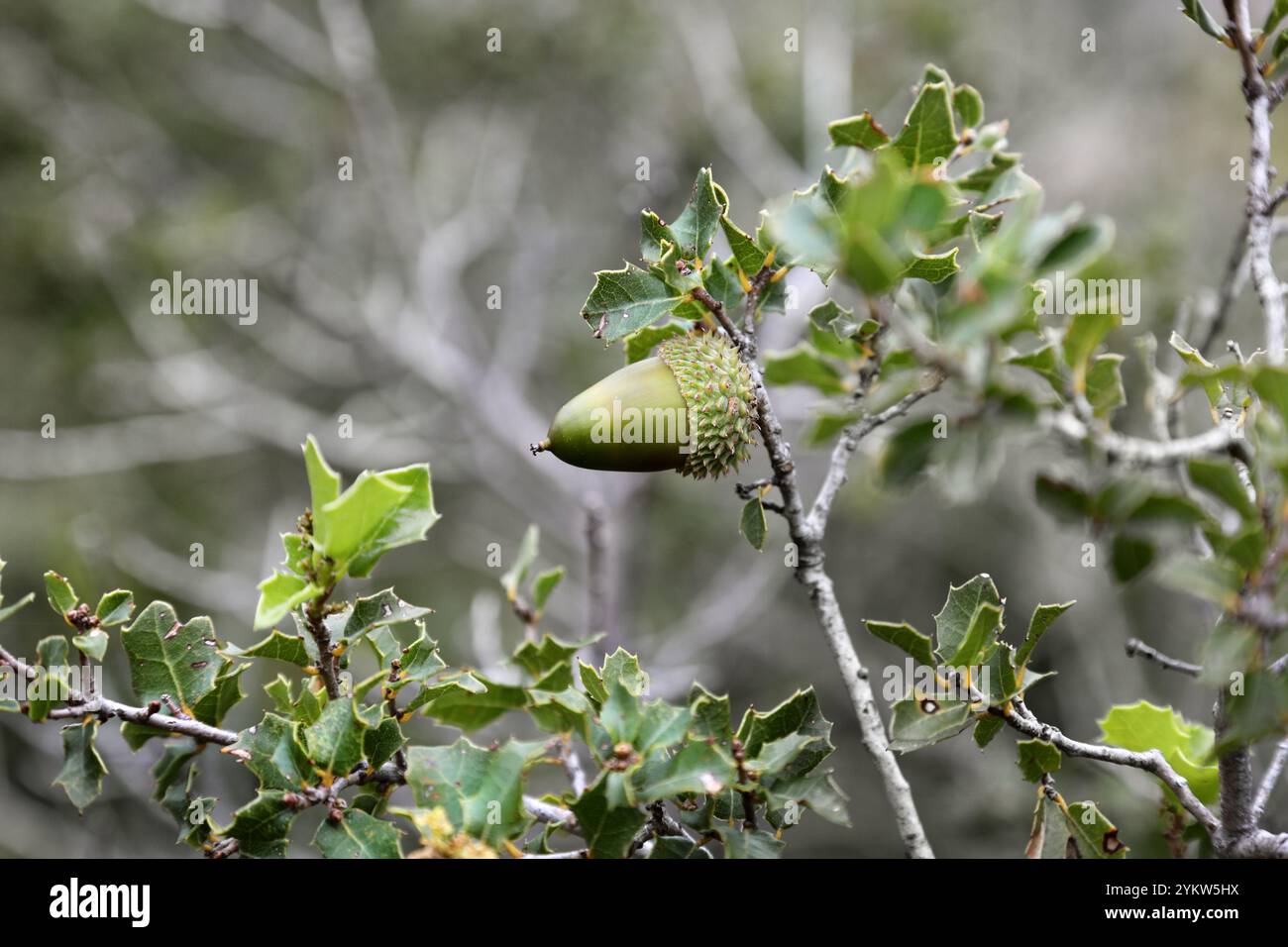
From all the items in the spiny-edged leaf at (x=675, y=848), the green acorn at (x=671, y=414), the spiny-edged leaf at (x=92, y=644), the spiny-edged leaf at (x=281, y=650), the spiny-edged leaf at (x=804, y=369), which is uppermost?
the spiny-edged leaf at (x=804, y=369)

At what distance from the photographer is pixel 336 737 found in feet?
2.82

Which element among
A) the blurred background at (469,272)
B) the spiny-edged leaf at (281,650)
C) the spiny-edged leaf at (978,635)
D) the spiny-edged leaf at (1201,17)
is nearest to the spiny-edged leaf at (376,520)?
the spiny-edged leaf at (281,650)

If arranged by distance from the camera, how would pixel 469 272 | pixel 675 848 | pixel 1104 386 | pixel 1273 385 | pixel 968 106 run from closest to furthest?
pixel 1273 385 → pixel 1104 386 → pixel 675 848 → pixel 968 106 → pixel 469 272

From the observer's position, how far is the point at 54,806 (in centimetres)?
Answer: 446

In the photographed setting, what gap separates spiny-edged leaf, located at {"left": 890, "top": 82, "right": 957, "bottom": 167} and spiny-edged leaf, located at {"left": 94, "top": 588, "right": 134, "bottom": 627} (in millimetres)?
872

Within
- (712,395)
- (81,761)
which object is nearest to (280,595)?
(81,761)

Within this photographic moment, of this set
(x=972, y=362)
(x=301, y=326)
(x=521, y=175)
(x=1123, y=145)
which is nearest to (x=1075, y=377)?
(x=972, y=362)

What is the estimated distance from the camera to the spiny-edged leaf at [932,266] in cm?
89

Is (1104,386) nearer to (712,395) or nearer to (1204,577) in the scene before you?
(1204,577)

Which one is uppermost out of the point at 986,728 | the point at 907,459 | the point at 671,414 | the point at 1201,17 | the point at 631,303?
the point at 1201,17

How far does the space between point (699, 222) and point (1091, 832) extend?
2.20ft

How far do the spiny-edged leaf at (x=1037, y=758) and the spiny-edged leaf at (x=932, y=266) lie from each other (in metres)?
0.43

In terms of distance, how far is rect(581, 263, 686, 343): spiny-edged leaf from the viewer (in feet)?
3.08

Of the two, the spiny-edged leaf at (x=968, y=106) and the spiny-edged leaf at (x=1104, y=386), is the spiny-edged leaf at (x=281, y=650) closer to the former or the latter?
the spiny-edged leaf at (x=1104, y=386)
